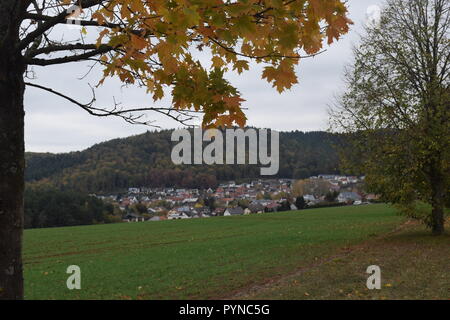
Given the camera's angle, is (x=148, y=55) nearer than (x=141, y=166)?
Yes

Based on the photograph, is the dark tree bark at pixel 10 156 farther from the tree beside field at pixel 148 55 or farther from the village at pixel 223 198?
the village at pixel 223 198

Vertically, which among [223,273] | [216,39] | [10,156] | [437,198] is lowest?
[223,273]

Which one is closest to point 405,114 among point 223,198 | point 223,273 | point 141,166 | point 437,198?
point 437,198

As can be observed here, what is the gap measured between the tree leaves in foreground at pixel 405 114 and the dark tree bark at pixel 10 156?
1783cm

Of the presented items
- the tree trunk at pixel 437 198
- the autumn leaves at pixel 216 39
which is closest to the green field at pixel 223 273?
the tree trunk at pixel 437 198

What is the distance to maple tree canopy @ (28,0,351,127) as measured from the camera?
3375mm

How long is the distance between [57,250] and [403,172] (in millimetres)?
25848

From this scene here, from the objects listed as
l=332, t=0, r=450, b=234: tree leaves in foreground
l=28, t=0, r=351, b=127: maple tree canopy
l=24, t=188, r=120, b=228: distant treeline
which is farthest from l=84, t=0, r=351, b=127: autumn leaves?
l=24, t=188, r=120, b=228: distant treeline

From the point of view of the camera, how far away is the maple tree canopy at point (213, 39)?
11.1ft

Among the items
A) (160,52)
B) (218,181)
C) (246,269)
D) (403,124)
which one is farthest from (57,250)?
(218,181)

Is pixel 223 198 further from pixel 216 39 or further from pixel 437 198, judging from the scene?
pixel 216 39

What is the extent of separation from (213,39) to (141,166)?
375ft

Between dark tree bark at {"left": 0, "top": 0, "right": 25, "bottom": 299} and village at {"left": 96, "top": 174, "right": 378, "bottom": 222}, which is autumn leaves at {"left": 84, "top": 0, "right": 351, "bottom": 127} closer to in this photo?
dark tree bark at {"left": 0, "top": 0, "right": 25, "bottom": 299}

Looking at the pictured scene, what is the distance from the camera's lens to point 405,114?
20.3m
